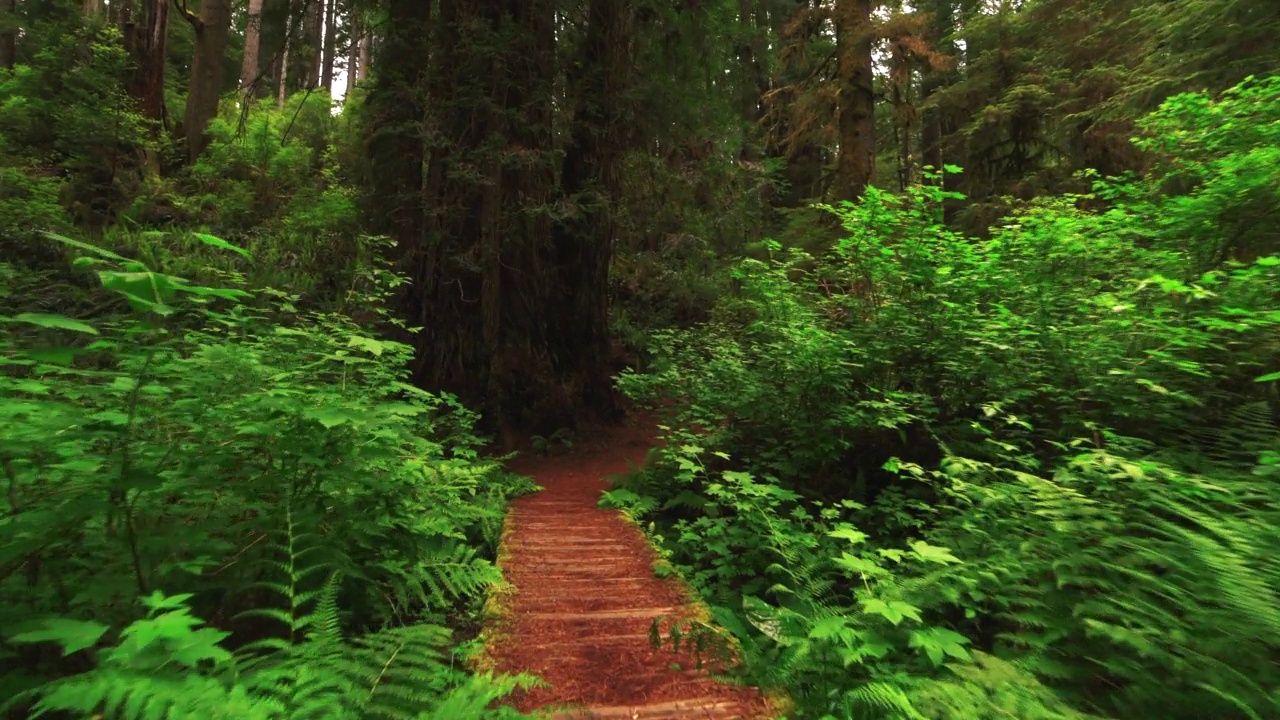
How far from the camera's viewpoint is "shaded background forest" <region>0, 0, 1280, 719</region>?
2238mm

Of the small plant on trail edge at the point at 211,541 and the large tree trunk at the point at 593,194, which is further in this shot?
the large tree trunk at the point at 593,194

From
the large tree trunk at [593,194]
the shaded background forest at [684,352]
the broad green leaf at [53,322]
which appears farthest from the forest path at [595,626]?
the large tree trunk at [593,194]

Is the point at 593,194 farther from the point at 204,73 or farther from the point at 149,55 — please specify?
the point at 149,55

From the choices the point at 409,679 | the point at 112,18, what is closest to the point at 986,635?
the point at 409,679

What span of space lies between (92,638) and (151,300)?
3.39 feet

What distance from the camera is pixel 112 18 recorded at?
57.0ft

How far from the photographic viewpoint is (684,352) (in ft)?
29.1

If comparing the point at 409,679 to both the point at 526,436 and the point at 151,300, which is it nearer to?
the point at 151,300

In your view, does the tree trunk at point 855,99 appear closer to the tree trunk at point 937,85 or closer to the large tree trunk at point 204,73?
the tree trunk at point 937,85

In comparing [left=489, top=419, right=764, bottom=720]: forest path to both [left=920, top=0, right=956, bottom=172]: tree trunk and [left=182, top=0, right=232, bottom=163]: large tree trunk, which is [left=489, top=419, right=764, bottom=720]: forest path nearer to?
[left=182, top=0, right=232, bottom=163]: large tree trunk

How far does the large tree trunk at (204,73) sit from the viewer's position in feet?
45.2

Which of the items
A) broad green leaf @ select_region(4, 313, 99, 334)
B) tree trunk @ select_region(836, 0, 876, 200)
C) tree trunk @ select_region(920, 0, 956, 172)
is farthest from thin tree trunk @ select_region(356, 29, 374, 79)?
tree trunk @ select_region(920, 0, 956, 172)

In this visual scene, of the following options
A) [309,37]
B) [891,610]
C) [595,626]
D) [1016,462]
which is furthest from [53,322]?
[309,37]

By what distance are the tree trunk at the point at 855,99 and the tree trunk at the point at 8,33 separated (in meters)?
19.8
